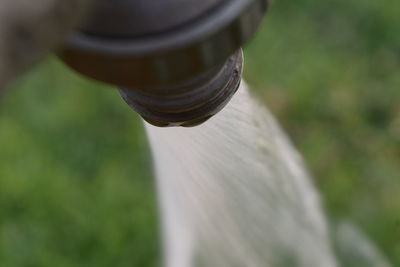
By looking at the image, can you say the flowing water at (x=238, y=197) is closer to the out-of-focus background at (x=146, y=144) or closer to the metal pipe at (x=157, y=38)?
the out-of-focus background at (x=146, y=144)

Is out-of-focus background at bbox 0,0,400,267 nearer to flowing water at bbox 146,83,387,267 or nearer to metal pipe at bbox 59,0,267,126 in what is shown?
flowing water at bbox 146,83,387,267

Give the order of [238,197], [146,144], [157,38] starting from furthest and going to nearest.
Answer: [146,144] < [238,197] < [157,38]

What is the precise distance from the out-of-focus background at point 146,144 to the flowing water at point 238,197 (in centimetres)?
12

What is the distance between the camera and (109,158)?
1.57 metres

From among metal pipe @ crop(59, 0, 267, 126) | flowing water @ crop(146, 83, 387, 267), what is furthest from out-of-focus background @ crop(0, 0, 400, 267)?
metal pipe @ crop(59, 0, 267, 126)

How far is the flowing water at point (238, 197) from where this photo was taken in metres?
0.85

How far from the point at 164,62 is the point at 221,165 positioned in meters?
0.51

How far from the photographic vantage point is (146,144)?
1.55 metres

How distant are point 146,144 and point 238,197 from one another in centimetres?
54

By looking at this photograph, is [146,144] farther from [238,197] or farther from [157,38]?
[157,38]

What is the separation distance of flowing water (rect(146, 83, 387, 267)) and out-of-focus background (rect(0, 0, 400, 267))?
0.12 meters

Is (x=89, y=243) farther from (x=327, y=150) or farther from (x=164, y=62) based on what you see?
(x=164, y=62)

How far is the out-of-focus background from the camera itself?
1.49 meters

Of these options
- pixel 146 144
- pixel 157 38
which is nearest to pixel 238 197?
pixel 146 144
